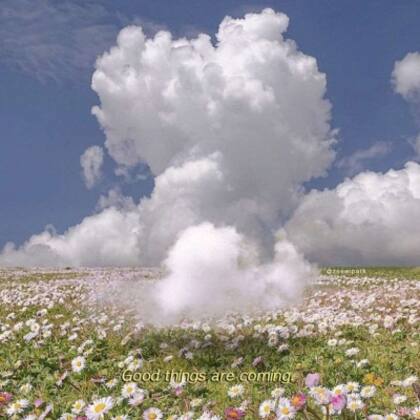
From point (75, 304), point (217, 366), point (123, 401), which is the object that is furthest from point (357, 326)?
point (75, 304)

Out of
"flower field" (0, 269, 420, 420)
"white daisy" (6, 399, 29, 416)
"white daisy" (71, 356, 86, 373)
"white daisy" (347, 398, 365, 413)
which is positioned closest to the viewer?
"white daisy" (347, 398, 365, 413)

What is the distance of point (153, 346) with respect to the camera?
10547 millimetres

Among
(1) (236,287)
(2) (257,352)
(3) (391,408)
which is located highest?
(1) (236,287)

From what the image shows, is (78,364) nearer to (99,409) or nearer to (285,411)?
(99,409)

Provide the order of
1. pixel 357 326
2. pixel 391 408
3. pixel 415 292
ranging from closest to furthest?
pixel 391 408 < pixel 357 326 < pixel 415 292

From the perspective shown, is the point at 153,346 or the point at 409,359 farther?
the point at 153,346

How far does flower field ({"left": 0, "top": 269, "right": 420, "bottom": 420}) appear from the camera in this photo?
6.54m

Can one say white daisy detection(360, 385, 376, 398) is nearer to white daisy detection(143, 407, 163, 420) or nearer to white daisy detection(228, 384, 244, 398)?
white daisy detection(228, 384, 244, 398)

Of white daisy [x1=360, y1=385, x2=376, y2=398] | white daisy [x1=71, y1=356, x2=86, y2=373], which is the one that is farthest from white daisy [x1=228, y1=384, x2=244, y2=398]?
white daisy [x1=71, y1=356, x2=86, y2=373]

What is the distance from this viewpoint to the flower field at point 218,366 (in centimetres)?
654

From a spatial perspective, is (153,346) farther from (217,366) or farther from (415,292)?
(415,292)

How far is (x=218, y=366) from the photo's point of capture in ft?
30.9

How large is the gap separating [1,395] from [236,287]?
4339 mm

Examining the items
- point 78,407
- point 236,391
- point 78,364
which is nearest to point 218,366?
point 236,391
